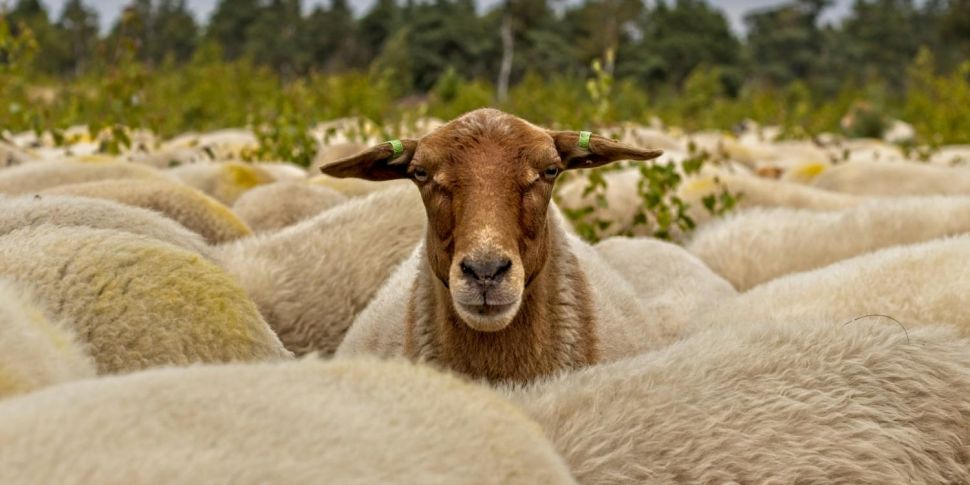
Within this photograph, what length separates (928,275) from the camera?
4.63 m

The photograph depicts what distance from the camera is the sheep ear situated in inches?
155

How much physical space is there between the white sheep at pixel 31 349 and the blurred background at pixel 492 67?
19.5 ft

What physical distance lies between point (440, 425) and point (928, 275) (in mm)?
3126

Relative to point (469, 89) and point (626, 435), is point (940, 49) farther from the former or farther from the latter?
point (626, 435)

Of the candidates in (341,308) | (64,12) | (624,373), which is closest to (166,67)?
(341,308)

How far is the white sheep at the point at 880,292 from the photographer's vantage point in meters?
4.37

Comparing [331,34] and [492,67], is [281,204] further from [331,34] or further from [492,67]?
[331,34]

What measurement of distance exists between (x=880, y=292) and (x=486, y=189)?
1894 millimetres

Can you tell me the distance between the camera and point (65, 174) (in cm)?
659

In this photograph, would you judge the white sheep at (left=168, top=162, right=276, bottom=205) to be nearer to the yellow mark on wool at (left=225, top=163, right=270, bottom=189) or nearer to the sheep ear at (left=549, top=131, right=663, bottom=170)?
the yellow mark on wool at (left=225, top=163, right=270, bottom=189)

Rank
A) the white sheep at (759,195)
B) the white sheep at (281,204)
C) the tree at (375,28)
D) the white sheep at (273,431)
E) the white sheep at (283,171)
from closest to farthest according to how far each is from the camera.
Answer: the white sheep at (273,431), the white sheep at (281,204), the white sheep at (283,171), the white sheep at (759,195), the tree at (375,28)

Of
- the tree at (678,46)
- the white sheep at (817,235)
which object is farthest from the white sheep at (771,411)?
the tree at (678,46)

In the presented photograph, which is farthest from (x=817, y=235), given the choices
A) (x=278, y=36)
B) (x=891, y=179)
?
(x=278, y=36)

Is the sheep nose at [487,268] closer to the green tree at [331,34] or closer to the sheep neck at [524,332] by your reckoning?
the sheep neck at [524,332]
